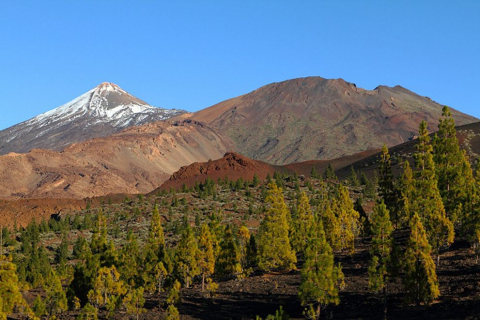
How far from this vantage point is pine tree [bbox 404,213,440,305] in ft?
154

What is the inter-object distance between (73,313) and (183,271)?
12698 millimetres

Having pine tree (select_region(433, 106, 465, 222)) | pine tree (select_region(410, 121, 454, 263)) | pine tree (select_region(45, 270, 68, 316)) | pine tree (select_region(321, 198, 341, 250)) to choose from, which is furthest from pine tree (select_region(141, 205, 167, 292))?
pine tree (select_region(433, 106, 465, 222))

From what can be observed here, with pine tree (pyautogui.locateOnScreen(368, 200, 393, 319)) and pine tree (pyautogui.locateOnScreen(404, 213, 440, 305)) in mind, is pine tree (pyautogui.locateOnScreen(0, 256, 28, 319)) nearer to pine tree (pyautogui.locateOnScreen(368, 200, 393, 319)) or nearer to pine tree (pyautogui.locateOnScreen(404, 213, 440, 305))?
pine tree (pyautogui.locateOnScreen(368, 200, 393, 319))

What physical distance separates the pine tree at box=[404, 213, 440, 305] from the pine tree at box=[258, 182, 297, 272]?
26528 mm

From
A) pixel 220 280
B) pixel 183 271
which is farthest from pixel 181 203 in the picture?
pixel 183 271

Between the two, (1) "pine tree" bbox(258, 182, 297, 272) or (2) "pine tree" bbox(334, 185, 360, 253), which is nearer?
(1) "pine tree" bbox(258, 182, 297, 272)

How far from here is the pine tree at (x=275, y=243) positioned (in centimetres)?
7400

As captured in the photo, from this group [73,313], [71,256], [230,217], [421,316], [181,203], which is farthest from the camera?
[181,203]

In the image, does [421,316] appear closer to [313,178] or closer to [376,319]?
[376,319]

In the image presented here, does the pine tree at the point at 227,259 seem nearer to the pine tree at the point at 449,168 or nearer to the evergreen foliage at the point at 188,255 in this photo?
the evergreen foliage at the point at 188,255

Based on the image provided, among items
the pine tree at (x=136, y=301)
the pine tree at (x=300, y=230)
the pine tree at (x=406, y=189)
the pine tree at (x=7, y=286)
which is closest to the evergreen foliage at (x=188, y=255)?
the pine tree at (x=136, y=301)

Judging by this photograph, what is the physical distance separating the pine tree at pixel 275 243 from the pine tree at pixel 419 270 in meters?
26.5

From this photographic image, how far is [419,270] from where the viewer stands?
155ft

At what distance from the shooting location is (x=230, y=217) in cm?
14188
